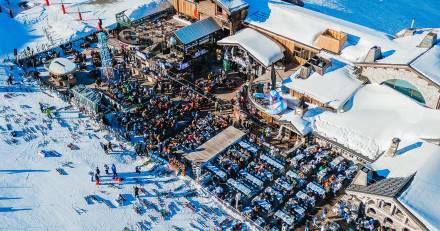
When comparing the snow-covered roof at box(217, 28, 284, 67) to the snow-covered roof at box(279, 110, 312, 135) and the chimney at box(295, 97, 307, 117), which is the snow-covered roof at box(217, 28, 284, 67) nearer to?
the snow-covered roof at box(279, 110, 312, 135)

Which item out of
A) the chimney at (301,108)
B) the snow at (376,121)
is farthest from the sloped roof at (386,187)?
the chimney at (301,108)

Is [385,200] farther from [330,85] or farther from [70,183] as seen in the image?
[70,183]

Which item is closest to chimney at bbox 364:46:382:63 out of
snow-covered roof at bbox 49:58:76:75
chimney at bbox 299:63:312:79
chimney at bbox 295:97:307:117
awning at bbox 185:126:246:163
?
chimney at bbox 299:63:312:79

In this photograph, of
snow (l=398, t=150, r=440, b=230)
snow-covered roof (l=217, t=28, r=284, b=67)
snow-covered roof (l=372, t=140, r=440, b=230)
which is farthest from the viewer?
snow-covered roof (l=217, t=28, r=284, b=67)

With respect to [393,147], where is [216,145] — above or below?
below

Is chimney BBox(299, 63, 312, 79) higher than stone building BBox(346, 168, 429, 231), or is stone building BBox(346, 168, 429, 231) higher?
chimney BBox(299, 63, 312, 79)

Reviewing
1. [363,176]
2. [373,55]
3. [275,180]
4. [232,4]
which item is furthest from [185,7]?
[363,176]

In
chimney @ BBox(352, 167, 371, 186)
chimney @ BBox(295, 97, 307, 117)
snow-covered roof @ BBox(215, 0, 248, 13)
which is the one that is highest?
snow-covered roof @ BBox(215, 0, 248, 13)
